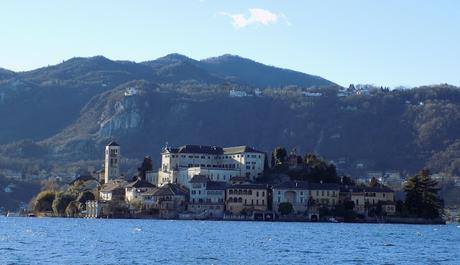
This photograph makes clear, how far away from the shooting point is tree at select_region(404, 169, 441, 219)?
568ft

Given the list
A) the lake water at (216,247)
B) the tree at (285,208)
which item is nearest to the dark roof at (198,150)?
the tree at (285,208)

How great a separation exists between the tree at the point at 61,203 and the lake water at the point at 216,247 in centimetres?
6282

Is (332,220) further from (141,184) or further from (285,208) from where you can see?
(141,184)

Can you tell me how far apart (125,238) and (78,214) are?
3130 inches

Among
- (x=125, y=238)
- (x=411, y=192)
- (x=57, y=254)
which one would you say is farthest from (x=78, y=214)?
(x=57, y=254)

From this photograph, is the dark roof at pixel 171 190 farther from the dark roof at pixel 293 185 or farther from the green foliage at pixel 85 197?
the dark roof at pixel 293 185

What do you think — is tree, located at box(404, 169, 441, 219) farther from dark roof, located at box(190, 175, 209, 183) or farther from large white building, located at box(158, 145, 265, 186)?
dark roof, located at box(190, 175, 209, 183)

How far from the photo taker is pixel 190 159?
19112 centimetres

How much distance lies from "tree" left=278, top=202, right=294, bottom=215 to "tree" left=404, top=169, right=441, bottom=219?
18059mm

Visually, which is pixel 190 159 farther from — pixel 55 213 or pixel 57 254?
pixel 57 254

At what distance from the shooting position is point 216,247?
89750mm

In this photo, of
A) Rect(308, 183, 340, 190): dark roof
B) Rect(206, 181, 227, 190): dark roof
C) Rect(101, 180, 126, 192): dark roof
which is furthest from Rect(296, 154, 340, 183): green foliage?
Rect(101, 180, 126, 192): dark roof

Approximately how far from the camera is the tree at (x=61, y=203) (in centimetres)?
18500

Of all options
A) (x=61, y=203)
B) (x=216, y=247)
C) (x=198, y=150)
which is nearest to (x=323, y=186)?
(x=198, y=150)
